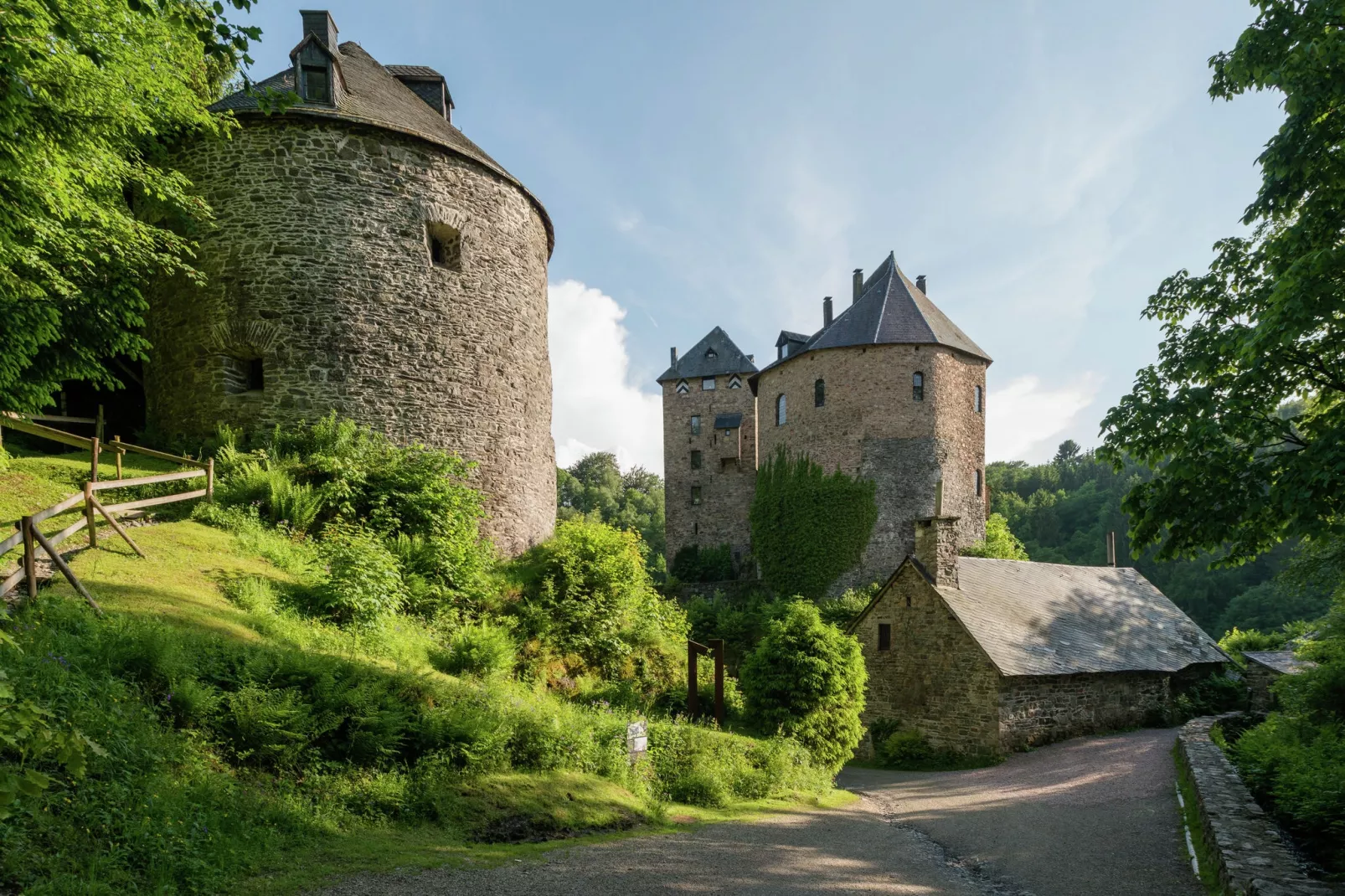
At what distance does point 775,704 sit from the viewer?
1373cm

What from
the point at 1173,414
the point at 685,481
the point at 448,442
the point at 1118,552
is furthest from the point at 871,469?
the point at 1118,552

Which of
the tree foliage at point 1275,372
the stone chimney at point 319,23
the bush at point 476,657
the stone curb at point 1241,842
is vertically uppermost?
the stone chimney at point 319,23

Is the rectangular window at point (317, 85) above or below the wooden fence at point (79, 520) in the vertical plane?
above

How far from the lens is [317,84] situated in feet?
49.1

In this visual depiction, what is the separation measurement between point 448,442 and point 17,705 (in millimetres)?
12341

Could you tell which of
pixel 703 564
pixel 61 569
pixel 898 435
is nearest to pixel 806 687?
pixel 61 569

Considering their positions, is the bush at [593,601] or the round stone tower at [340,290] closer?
the bush at [593,601]

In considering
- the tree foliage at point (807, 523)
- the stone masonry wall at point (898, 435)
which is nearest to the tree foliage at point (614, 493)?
the tree foliage at point (807, 523)

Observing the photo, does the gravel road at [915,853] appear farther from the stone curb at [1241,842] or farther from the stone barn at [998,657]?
the stone barn at [998,657]

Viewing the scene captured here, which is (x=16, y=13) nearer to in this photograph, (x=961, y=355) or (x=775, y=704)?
(x=775, y=704)

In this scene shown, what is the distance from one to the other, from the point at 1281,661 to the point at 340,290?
88.6ft

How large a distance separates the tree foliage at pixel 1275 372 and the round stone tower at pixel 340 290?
11.6 metres

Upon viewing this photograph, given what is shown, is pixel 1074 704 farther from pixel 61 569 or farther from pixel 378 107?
pixel 378 107

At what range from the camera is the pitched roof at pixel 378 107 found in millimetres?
14453
